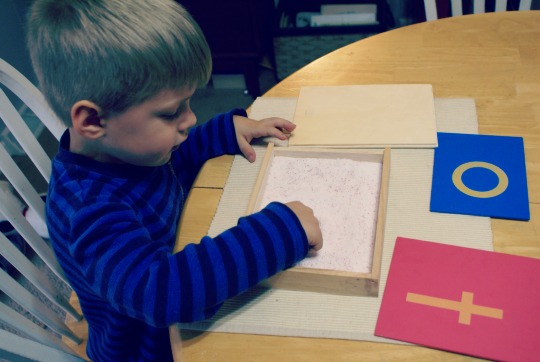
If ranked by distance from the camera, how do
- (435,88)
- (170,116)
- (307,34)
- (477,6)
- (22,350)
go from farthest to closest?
(307,34) < (477,6) < (435,88) < (170,116) < (22,350)

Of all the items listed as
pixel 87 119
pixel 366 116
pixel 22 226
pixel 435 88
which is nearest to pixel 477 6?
pixel 435 88

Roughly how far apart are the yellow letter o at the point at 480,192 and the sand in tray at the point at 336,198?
121mm

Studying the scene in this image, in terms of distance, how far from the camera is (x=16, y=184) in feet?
2.75

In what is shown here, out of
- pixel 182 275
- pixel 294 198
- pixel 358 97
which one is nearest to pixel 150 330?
pixel 182 275

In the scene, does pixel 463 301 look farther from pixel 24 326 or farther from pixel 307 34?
pixel 307 34

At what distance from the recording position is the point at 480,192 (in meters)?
0.73

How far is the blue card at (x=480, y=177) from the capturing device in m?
0.71

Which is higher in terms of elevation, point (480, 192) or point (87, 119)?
point (87, 119)

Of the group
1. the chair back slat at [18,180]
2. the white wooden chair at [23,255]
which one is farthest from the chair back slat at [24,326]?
the chair back slat at [18,180]

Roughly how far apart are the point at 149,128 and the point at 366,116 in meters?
0.41

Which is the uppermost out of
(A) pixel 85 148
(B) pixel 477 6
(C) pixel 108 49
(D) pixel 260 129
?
(C) pixel 108 49

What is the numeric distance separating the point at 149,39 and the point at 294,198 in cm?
31

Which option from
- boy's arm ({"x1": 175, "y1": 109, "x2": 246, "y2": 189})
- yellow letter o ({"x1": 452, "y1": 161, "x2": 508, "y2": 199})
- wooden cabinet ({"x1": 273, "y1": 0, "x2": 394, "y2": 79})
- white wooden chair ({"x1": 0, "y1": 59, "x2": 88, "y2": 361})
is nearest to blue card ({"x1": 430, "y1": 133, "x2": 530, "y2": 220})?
yellow letter o ({"x1": 452, "y1": 161, "x2": 508, "y2": 199})

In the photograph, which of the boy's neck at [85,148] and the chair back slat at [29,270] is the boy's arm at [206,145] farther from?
the chair back slat at [29,270]
